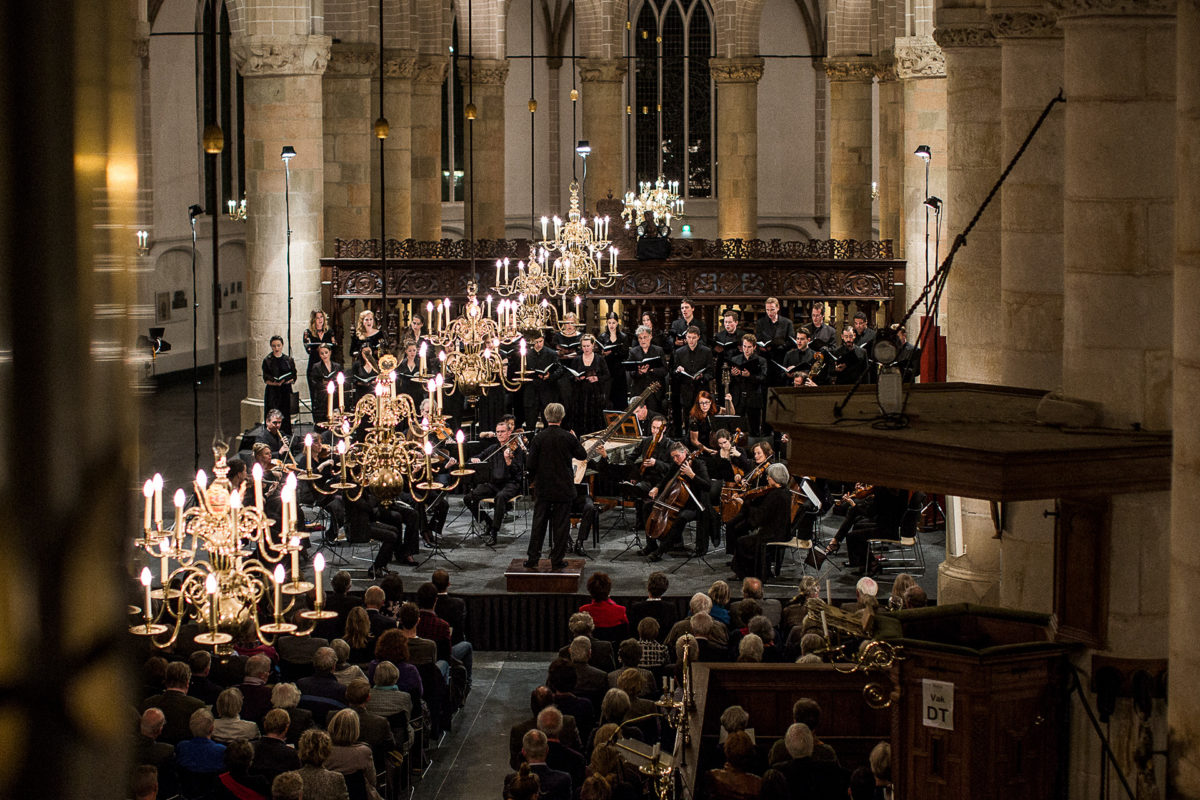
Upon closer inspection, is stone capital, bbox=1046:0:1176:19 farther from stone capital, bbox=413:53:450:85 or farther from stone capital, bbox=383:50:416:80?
stone capital, bbox=413:53:450:85

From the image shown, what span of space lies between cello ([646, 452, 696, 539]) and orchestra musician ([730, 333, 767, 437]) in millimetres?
3630

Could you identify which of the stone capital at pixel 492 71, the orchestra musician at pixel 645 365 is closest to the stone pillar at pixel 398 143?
the stone capital at pixel 492 71

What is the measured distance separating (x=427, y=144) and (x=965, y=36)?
18428mm

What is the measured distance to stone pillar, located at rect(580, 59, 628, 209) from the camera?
101ft

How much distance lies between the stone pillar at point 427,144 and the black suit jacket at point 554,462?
52.4 feet

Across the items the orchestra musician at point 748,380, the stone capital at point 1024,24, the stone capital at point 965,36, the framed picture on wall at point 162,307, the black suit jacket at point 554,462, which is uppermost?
the stone capital at point 965,36

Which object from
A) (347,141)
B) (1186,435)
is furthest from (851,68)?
(1186,435)

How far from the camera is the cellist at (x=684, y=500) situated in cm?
1416

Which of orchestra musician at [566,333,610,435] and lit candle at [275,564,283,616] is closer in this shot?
lit candle at [275,564,283,616]

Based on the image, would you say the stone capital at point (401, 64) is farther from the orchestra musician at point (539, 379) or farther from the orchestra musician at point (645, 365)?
the orchestra musician at point (645, 365)

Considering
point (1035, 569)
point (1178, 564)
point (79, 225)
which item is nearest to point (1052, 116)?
point (1035, 569)

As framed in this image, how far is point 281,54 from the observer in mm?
20094

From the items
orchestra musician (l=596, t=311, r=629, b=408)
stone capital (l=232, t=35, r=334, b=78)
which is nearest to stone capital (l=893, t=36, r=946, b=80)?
orchestra musician (l=596, t=311, r=629, b=408)

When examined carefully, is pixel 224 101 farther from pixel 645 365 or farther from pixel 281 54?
pixel 645 365
